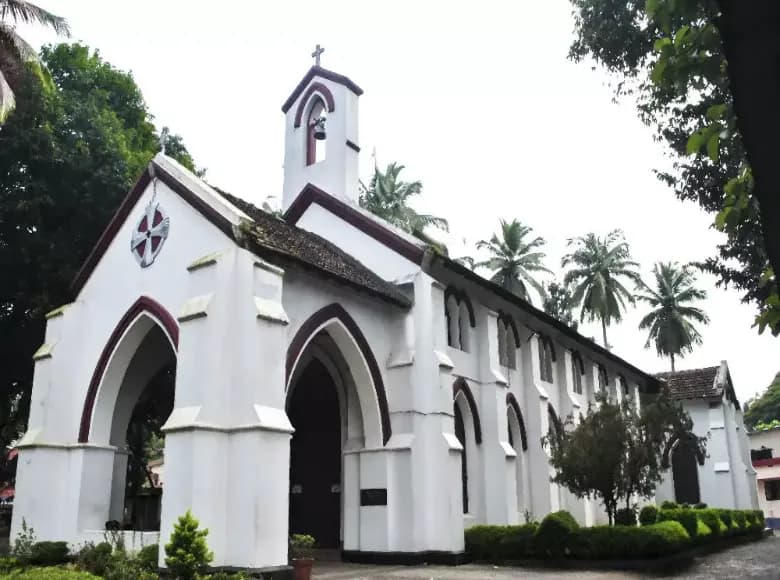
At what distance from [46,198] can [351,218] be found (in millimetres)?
9669

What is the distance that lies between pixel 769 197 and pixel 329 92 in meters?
21.2

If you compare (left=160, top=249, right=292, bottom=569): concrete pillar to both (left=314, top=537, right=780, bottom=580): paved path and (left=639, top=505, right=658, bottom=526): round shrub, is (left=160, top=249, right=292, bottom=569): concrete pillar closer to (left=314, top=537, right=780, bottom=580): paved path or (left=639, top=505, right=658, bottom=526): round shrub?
(left=314, top=537, right=780, bottom=580): paved path

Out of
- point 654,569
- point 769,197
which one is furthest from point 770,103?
point 654,569

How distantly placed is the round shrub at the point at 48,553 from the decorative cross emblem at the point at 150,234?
6.25 m

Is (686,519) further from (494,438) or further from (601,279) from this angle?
(601,279)

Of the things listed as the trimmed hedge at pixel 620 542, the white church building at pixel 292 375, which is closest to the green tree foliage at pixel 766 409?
the white church building at pixel 292 375

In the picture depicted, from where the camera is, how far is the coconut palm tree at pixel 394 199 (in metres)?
45.0

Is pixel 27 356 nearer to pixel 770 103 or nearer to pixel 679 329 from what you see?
pixel 770 103

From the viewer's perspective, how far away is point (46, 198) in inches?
897

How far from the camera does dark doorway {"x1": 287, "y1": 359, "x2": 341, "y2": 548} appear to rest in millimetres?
19578

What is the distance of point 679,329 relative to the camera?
52625 millimetres

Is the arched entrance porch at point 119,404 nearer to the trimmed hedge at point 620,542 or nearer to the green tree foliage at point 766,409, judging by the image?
the trimmed hedge at point 620,542

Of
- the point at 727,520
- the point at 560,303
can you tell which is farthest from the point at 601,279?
the point at 727,520

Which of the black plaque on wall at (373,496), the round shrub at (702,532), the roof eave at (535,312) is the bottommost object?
the round shrub at (702,532)
